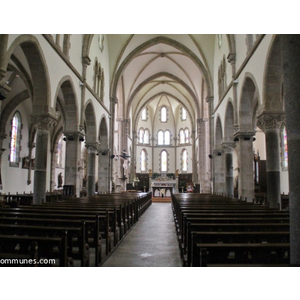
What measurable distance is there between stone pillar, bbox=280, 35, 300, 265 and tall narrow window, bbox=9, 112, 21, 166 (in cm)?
2078

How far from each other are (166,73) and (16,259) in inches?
1235

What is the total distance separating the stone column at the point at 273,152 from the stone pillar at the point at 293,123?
7.42m

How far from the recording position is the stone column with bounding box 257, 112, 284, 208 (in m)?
11.9

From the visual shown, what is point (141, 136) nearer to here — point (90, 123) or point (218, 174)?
point (218, 174)

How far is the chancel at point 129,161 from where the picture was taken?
179 inches

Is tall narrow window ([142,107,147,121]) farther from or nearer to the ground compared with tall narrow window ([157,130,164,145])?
farther from the ground

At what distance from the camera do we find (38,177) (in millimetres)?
12422

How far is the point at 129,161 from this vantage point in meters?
38.7

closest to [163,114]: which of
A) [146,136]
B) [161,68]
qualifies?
[146,136]

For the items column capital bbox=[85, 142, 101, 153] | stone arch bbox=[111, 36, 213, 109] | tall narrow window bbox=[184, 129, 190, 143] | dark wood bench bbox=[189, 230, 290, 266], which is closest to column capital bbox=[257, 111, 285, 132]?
dark wood bench bbox=[189, 230, 290, 266]

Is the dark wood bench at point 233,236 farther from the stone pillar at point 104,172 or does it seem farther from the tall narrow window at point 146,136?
the tall narrow window at point 146,136

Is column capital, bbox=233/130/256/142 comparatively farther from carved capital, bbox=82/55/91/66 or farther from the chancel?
carved capital, bbox=82/55/91/66
